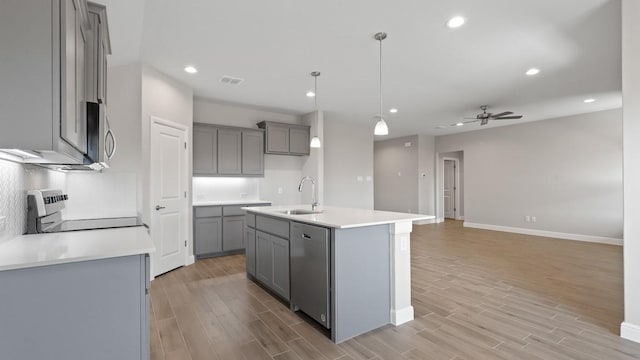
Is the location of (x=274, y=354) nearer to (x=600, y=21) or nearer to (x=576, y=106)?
(x=600, y=21)

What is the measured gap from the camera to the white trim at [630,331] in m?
2.29

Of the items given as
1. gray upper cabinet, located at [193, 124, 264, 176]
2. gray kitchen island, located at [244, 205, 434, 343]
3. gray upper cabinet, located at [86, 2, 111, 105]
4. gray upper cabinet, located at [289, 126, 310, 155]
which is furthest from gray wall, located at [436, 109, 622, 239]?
gray upper cabinet, located at [86, 2, 111, 105]

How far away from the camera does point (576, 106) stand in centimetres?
579

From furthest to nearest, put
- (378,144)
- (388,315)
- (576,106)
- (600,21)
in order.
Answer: (378,144), (576,106), (600,21), (388,315)

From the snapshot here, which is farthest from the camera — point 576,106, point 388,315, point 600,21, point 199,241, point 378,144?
point 378,144

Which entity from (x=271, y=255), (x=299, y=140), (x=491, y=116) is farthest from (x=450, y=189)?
(x=271, y=255)

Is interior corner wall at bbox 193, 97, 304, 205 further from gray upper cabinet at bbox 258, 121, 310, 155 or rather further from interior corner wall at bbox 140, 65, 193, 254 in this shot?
interior corner wall at bbox 140, 65, 193, 254

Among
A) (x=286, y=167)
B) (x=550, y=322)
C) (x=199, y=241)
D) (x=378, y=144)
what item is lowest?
(x=550, y=322)

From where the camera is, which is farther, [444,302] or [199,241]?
[199,241]

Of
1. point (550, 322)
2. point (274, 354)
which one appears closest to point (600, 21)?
point (550, 322)

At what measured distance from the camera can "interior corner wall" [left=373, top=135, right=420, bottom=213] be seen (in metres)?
9.01

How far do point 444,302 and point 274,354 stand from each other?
1866mm

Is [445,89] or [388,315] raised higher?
[445,89]

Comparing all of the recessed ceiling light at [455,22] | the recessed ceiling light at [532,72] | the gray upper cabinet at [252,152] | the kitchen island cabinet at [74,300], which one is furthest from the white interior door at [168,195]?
the recessed ceiling light at [532,72]
